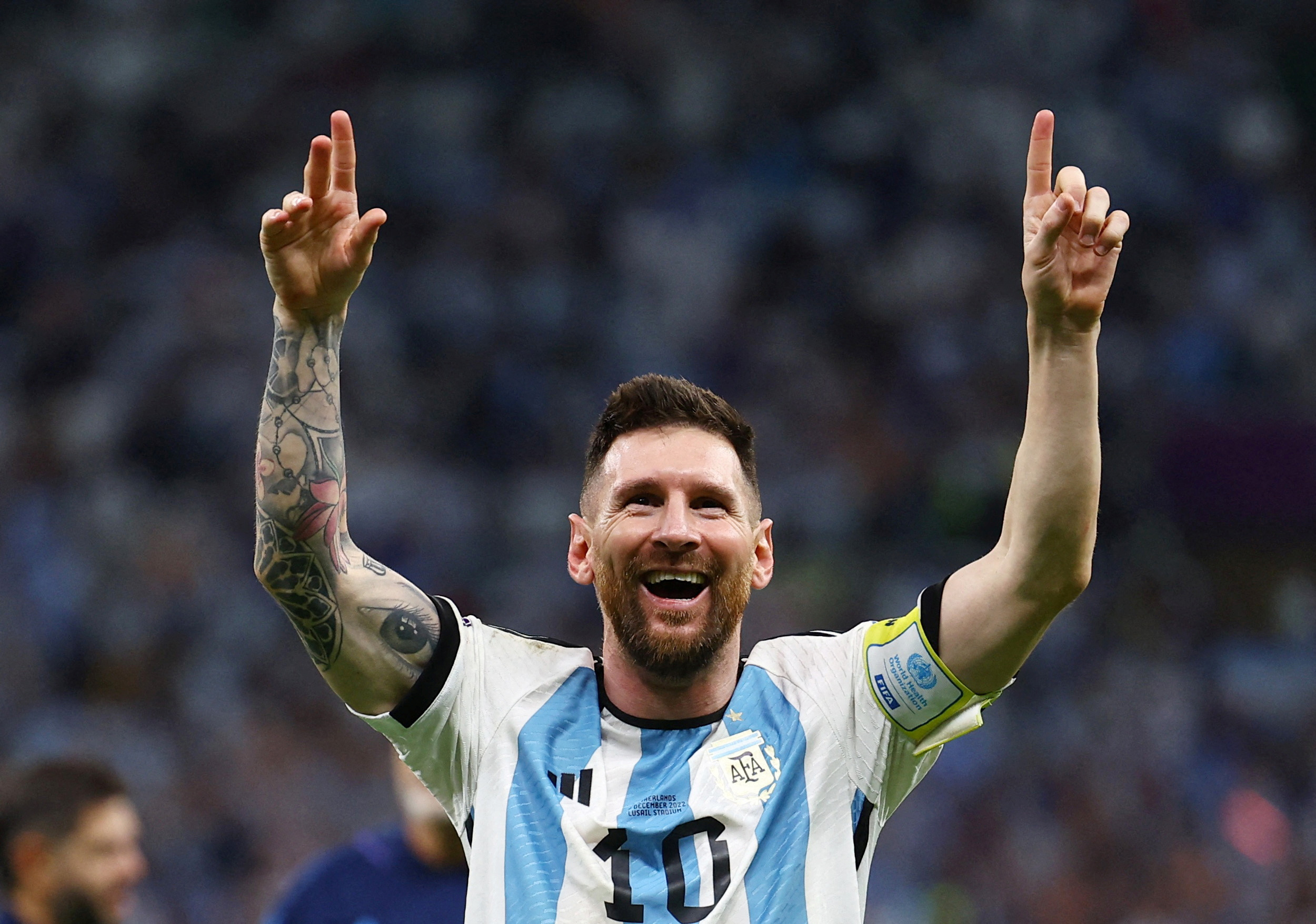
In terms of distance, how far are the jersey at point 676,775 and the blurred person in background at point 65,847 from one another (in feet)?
7.35

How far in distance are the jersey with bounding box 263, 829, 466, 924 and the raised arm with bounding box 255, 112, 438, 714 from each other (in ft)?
7.25

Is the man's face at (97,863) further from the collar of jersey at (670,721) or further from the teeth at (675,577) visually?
the teeth at (675,577)

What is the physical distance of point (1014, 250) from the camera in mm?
10586

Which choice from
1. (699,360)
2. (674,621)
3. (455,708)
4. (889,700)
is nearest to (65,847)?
(455,708)

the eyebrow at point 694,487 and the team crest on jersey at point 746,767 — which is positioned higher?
the eyebrow at point 694,487

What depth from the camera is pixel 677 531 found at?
2.93 meters

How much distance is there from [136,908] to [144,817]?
584 mm

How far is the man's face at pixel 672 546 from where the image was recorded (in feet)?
9.66

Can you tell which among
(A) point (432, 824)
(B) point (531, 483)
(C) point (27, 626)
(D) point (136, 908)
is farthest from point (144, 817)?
(A) point (432, 824)

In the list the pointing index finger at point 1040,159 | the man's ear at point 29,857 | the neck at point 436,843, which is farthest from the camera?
the neck at point 436,843

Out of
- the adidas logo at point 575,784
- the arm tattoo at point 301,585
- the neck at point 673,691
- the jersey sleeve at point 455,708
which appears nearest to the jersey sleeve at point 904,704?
the neck at point 673,691

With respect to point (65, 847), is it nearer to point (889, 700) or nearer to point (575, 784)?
point (575, 784)

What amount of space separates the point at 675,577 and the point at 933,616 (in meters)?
0.54

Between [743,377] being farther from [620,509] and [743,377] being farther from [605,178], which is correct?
[620,509]
